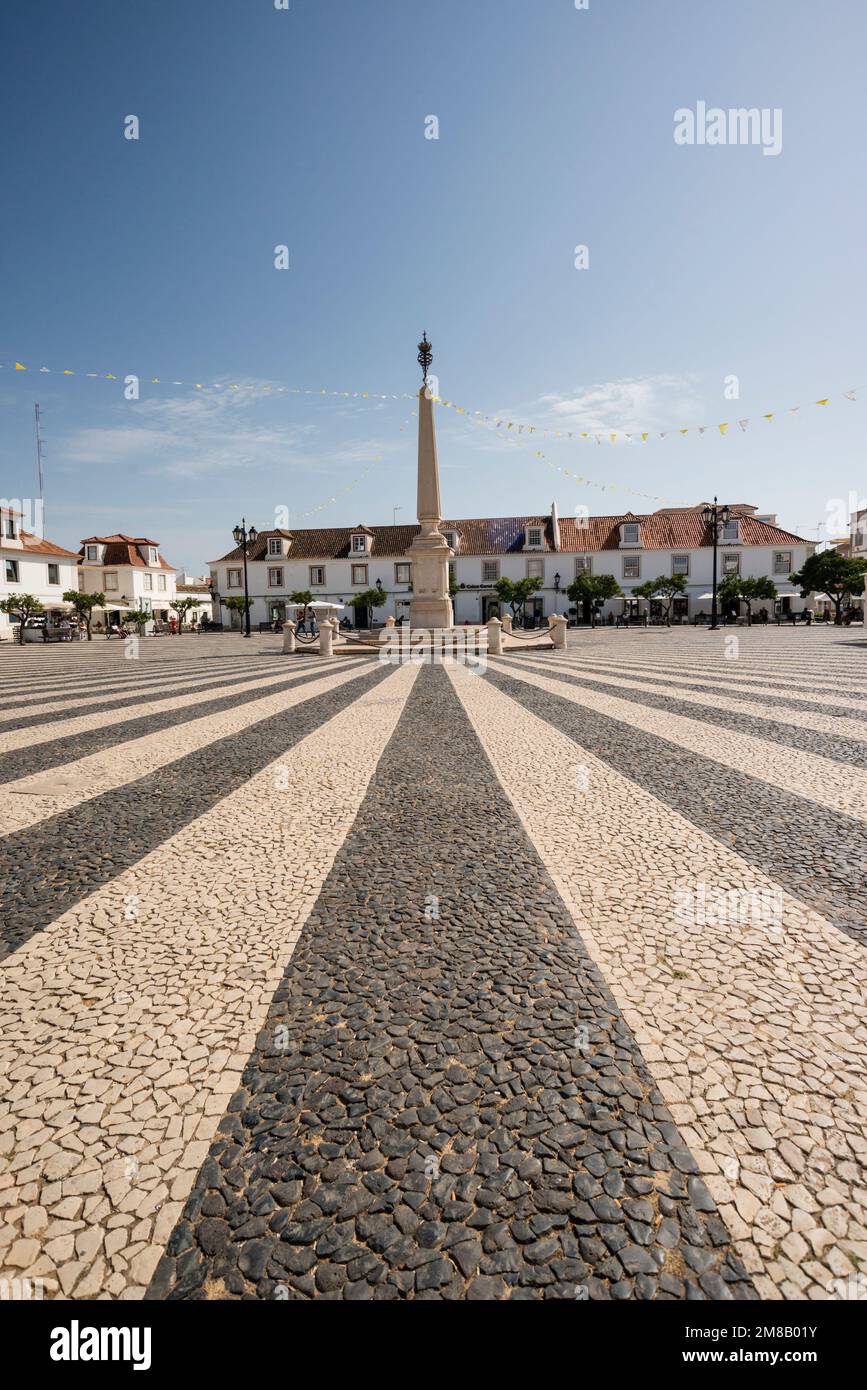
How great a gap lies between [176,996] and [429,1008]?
0.93 m

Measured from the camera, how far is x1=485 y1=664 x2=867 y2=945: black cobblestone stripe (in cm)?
310

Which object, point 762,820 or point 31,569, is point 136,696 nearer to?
point 762,820

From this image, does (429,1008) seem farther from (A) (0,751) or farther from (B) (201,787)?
(A) (0,751)

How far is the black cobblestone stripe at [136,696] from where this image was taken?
8.29 meters

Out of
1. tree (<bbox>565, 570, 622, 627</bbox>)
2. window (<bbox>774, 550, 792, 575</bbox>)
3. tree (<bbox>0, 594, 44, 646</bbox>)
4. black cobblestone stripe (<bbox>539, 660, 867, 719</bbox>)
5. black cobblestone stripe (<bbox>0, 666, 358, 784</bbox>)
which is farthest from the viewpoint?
window (<bbox>774, 550, 792, 575</bbox>)

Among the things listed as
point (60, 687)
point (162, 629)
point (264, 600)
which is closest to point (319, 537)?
point (264, 600)

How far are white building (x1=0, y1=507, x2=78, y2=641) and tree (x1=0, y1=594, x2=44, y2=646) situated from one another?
2.69 ft

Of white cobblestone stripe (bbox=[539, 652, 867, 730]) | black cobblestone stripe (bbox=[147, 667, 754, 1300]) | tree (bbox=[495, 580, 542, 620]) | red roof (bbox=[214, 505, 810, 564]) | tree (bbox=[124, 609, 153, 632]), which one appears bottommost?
black cobblestone stripe (bbox=[147, 667, 754, 1300])

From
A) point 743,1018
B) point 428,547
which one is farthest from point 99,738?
point 428,547

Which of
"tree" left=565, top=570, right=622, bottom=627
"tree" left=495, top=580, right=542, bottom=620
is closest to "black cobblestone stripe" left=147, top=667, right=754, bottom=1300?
"tree" left=495, top=580, right=542, bottom=620

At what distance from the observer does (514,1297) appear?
1.33m

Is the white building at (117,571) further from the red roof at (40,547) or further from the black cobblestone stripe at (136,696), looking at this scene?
the black cobblestone stripe at (136,696)

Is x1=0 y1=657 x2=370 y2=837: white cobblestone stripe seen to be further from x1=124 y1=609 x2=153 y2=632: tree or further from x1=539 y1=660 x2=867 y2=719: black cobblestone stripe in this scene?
x1=124 y1=609 x2=153 y2=632: tree

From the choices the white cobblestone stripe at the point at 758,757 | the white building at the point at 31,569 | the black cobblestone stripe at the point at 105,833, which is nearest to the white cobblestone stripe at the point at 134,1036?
the black cobblestone stripe at the point at 105,833
